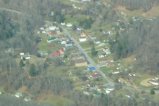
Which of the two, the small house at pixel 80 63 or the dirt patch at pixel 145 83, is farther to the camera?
the small house at pixel 80 63

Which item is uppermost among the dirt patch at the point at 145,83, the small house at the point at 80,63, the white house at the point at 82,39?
the white house at the point at 82,39

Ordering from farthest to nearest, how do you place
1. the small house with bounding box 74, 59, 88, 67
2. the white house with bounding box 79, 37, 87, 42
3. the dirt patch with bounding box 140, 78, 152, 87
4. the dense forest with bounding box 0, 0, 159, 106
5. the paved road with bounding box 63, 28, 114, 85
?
the white house with bounding box 79, 37, 87, 42 < the small house with bounding box 74, 59, 88, 67 < the paved road with bounding box 63, 28, 114, 85 < the dirt patch with bounding box 140, 78, 152, 87 < the dense forest with bounding box 0, 0, 159, 106

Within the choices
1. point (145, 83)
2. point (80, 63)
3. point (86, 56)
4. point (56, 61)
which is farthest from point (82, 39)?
point (145, 83)

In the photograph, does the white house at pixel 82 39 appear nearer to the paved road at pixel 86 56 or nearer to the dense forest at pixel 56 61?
the paved road at pixel 86 56

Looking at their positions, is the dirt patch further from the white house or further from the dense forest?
the white house

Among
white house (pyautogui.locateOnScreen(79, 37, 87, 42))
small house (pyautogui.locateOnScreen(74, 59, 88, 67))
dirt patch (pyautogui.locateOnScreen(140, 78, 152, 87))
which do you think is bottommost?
dirt patch (pyautogui.locateOnScreen(140, 78, 152, 87))

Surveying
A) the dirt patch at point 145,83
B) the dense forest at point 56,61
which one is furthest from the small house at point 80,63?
the dirt patch at point 145,83

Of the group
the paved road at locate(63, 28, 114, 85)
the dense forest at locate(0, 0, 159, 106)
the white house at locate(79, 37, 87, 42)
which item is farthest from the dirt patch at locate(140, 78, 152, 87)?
the white house at locate(79, 37, 87, 42)

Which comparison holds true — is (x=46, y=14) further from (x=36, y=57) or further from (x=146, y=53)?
(x=146, y=53)

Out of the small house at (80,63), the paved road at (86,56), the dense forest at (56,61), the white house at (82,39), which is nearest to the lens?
the dense forest at (56,61)
